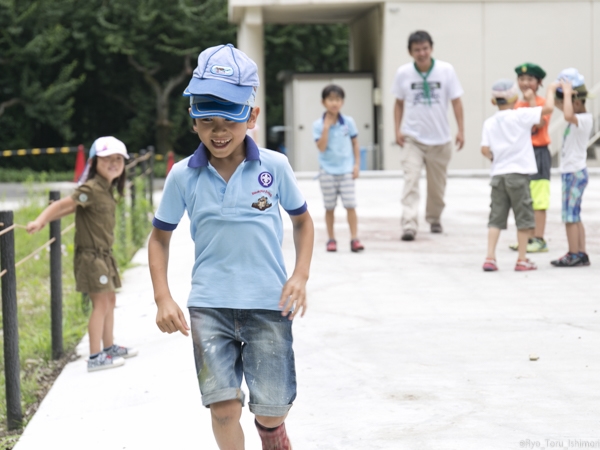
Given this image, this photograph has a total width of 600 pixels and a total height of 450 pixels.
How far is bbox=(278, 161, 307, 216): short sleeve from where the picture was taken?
12.2 feet

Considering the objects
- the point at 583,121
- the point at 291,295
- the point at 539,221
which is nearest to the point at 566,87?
the point at 583,121

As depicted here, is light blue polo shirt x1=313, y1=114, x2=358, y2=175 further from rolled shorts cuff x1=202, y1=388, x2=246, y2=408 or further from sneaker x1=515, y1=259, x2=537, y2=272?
rolled shorts cuff x1=202, y1=388, x2=246, y2=408

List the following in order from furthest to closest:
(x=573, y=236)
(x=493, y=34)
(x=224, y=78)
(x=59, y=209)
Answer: (x=493, y=34), (x=573, y=236), (x=59, y=209), (x=224, y=78)

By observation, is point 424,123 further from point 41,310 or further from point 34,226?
point 34,226

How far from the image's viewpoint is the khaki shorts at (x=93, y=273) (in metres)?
5.91

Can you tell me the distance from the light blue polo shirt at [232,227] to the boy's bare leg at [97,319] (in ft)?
7.83

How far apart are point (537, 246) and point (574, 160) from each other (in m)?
1.23

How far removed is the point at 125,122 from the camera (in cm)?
3606

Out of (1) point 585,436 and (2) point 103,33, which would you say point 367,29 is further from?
(1) point 585,436

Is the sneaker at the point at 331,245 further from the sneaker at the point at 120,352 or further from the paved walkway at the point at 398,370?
the sneaker at the point at 120,352

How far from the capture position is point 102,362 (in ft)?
19.1

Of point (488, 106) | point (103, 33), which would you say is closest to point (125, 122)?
point (103, 33)

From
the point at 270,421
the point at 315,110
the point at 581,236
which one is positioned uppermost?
the point at 315,110

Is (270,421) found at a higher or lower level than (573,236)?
lower
